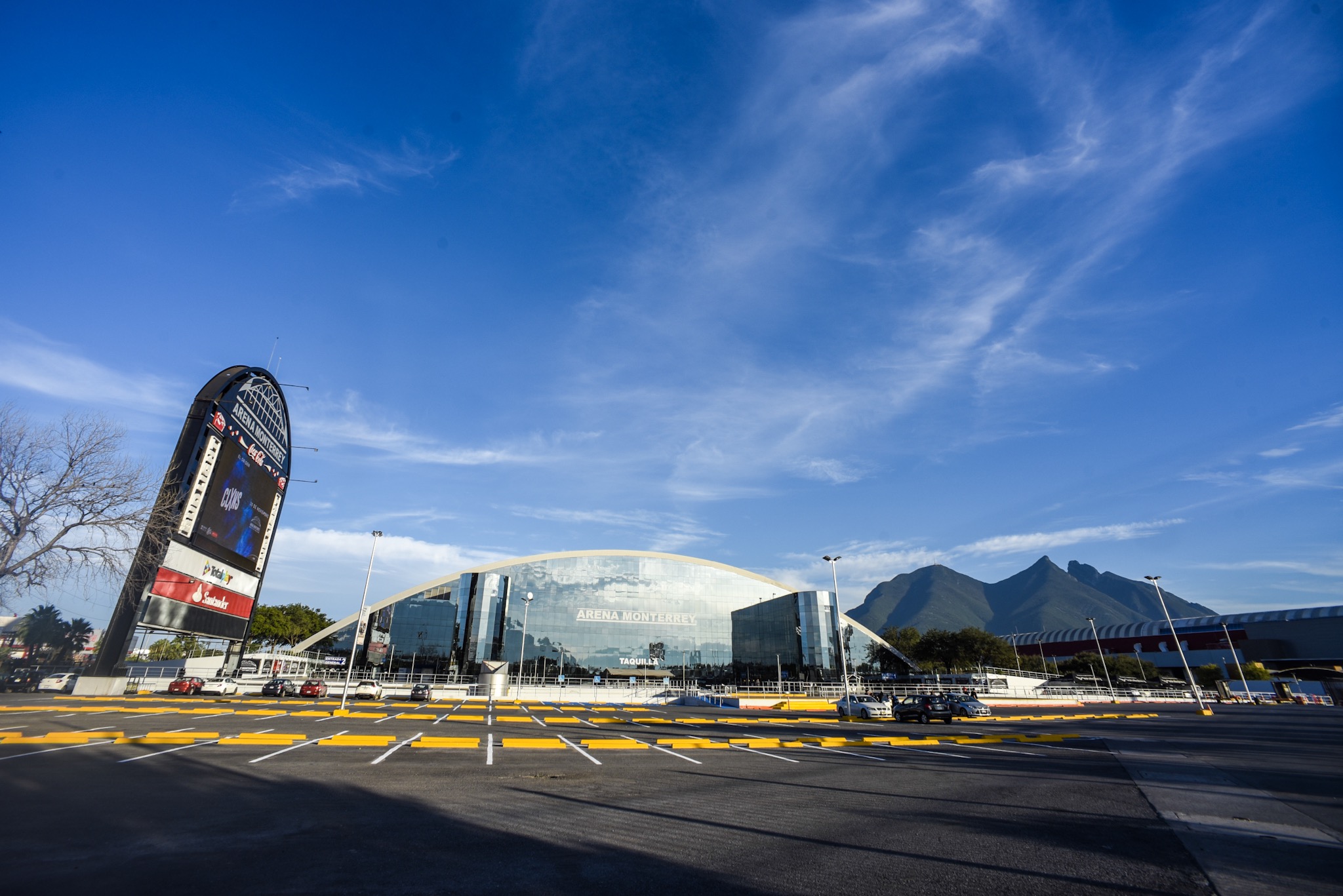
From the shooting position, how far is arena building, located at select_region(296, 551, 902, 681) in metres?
71.6

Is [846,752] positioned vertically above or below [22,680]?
below

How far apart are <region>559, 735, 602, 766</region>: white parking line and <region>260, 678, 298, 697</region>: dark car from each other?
32316 millimetres

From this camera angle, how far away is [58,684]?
4053 cm

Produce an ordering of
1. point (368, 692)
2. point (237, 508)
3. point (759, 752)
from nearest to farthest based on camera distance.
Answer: point (759, 752), point (368, 692), point (237, 508)

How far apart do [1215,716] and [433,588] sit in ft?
247

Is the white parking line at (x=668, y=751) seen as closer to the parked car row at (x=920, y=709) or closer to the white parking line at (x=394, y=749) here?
the white parking line at (x=394, y=749)

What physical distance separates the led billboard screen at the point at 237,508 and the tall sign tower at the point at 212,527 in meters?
0.09

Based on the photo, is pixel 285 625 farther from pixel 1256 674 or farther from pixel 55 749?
pixel 1256 674

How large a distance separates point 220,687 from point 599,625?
40354 millimetres

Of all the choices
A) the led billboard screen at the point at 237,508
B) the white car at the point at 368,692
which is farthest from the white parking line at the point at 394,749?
the led billboard screen at the point at 237,508

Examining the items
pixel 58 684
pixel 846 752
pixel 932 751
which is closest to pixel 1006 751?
pixel 932 751

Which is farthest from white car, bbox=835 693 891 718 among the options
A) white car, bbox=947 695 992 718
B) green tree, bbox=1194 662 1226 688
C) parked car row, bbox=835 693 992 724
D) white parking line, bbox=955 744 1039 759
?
green tree, bbox=1194 662 1226 688

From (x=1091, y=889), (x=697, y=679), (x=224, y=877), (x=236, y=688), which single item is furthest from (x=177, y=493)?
(x=697, y=679)

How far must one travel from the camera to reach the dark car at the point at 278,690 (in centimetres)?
4091
